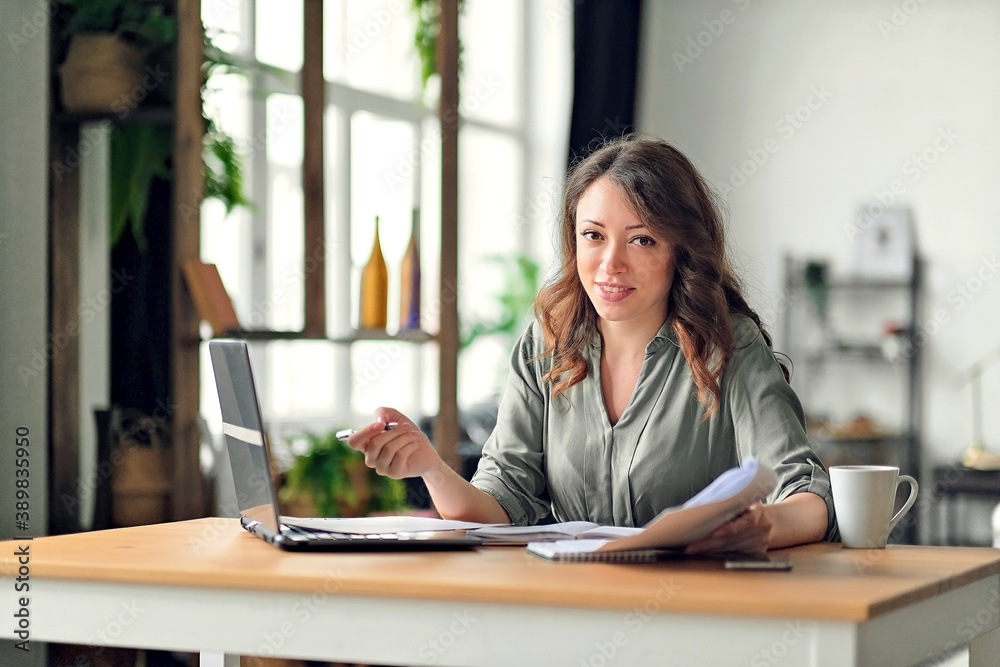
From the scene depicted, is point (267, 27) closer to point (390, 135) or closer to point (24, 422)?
point (390, 135)

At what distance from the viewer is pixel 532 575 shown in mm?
1160

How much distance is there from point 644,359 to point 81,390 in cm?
157

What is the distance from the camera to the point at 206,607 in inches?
47.2

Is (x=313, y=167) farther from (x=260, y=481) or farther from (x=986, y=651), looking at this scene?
(x=986, y=651)

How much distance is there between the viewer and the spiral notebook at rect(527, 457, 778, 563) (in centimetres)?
117

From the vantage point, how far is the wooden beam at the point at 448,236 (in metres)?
3.69

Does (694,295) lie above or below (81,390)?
above

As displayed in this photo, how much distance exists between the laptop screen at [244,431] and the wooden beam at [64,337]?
4.39 feet

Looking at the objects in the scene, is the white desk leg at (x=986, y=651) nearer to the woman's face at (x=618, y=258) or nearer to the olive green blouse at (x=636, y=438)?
the olive green blouse at (x=636, y=438)

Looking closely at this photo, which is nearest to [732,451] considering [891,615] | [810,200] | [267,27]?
[891,615]

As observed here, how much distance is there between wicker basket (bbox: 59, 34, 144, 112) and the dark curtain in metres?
3.39

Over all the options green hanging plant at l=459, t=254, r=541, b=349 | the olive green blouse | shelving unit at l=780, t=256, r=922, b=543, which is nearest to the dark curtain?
green hanging plant at l=459, t=254, r=541, b=349

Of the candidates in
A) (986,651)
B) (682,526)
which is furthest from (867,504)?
(682,526)

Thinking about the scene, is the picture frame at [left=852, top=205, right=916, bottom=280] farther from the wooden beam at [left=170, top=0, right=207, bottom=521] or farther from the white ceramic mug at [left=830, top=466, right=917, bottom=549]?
the white ceramic mug at [left=830, top=466, right=917, bottom=549]
